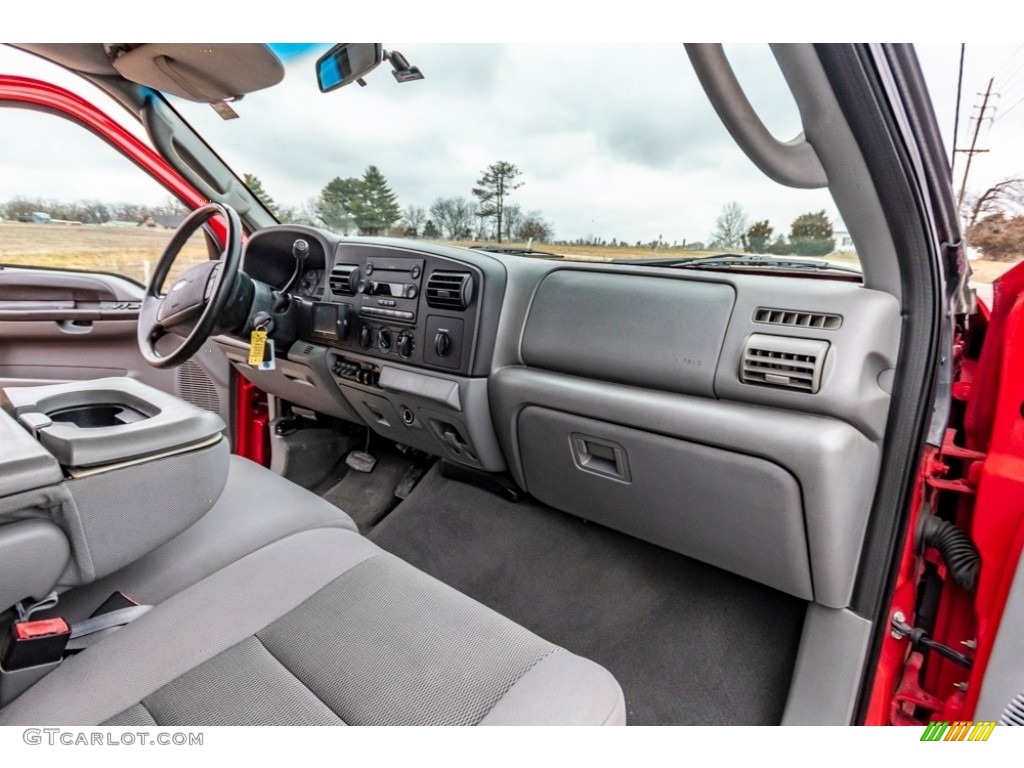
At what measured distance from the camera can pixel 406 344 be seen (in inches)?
73.9

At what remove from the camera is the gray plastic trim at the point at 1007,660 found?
102 cm

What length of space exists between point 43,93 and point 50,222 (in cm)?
49

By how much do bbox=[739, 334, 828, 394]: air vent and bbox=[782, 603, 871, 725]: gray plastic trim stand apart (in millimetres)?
532

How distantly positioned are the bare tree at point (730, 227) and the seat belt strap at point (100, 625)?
149 cm

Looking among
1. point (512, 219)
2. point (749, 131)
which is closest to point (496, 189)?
point (512, 219)

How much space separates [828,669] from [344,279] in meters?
1.77

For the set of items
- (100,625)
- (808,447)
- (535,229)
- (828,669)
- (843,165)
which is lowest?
(828,669)

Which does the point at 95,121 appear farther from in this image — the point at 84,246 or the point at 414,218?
the point at 414,218

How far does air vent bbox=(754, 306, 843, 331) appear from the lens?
1.16 metres

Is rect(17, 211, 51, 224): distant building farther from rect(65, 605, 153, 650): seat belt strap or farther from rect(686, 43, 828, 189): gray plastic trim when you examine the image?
rect(686, 43, 828, 189): gray plastic trim

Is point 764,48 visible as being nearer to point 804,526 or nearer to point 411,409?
point 804,526

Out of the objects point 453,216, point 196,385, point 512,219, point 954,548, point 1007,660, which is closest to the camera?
point 1007,660

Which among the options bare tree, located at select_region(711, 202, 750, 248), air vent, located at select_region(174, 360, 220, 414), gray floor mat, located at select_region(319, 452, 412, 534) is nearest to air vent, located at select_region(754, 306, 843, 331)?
bare tree, located at select_region(711, 202, 750, 248)
